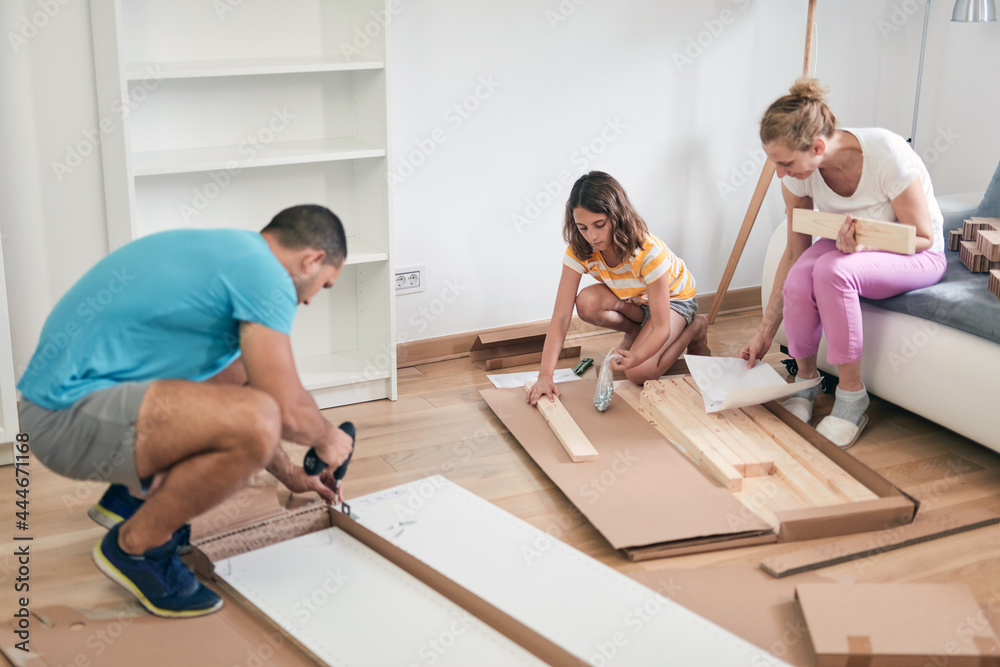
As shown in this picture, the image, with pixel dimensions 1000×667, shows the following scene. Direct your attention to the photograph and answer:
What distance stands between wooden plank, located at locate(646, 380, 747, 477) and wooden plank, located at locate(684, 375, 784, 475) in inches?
2.0

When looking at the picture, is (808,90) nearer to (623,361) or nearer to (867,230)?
(867,230)

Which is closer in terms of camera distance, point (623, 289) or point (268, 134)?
point (268, 134)

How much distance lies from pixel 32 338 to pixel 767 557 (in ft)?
6.58

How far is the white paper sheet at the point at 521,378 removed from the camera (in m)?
3.01

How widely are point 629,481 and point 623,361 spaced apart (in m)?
0.56

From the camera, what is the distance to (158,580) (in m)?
1.79

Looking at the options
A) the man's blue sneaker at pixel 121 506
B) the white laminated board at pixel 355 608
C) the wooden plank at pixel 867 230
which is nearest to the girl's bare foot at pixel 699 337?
the wooden plank at pixel 867 230

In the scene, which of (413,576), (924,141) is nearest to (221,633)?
(413,576)

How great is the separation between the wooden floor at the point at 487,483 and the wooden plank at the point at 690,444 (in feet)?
0.79

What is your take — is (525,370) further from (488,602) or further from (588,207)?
(488,602)

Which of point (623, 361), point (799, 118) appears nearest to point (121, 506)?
point (623, 361)

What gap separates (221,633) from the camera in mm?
1757

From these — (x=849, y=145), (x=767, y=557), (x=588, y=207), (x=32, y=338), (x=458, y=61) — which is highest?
(x=458, y=61)

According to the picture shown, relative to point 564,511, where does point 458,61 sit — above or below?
above
